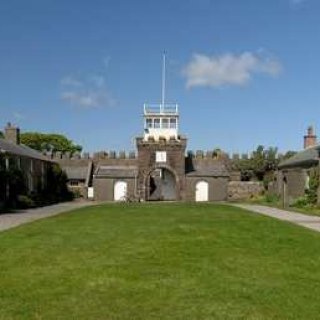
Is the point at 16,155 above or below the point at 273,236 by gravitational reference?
above

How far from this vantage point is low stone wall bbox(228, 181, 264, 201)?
61719 millimetres

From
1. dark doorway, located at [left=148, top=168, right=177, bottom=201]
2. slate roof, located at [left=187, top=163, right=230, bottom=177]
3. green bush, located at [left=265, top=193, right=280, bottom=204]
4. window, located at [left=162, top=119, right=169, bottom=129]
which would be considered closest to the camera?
green bush, located at [left=265, top=193, right=280, bottom=204]

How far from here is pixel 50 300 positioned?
8.59 meters

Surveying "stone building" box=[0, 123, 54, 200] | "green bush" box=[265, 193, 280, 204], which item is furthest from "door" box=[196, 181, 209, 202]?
"stone building" box=[0, 123, 54, 200]

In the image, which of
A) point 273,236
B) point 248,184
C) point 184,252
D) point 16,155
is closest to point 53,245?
point 184,252

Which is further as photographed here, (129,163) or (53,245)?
(129,163)

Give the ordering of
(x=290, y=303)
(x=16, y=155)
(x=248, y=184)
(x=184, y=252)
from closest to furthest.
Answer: (x=290, y=303), (x=184, y=252), (x=16, y=155), (x=248, y=184)

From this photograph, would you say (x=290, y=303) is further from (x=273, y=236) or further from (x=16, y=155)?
(x=16, y=155)

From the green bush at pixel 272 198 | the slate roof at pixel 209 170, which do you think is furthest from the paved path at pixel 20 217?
the slate roof at pixel 209 170

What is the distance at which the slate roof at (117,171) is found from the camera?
2366 inches

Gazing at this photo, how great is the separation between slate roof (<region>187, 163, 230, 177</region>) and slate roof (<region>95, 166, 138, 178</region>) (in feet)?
18.3

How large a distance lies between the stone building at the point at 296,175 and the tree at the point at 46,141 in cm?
5409

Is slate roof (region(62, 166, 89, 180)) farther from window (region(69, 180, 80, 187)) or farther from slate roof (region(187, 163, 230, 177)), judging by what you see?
slate roof (region(187, 163, 230, 177))

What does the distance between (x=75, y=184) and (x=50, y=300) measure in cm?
5579
